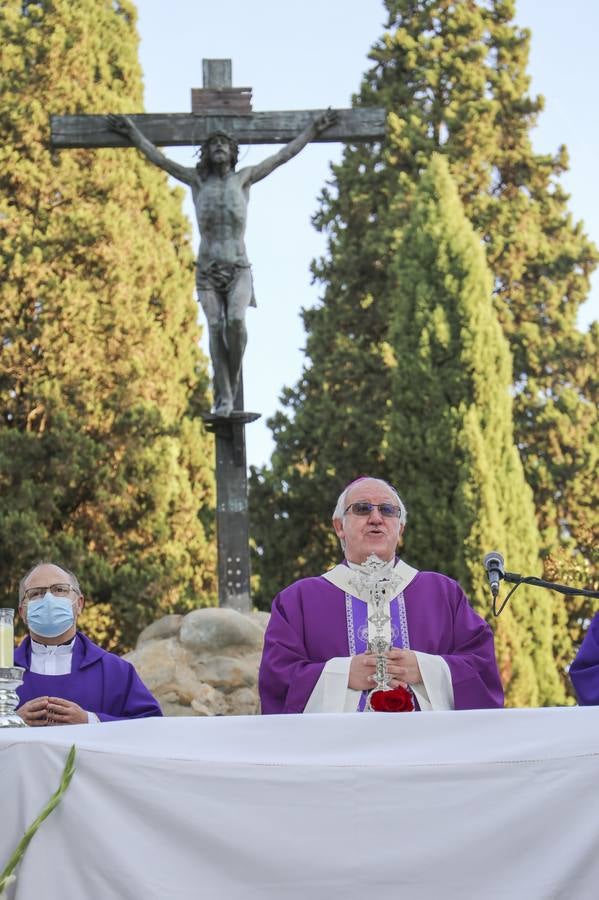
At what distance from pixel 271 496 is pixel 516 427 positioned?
3.10 m

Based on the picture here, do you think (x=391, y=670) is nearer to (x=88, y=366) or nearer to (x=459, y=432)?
(x=459, y=432)

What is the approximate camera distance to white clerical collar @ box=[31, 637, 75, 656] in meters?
4.72

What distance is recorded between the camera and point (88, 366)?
1439cm

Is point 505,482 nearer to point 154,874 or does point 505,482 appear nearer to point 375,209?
point 375,209

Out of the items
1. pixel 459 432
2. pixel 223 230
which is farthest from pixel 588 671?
pixel 459 432

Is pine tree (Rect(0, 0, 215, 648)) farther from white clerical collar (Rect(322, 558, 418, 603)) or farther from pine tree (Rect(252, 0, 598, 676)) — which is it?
white clerical collar (Rect(322, 558, 418, 603))

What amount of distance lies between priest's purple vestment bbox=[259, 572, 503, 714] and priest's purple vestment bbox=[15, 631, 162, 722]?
0.68m

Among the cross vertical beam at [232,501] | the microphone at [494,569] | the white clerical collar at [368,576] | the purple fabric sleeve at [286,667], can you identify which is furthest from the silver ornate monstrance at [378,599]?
the cross vertical beam at [232,501]

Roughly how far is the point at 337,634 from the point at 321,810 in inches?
61.4

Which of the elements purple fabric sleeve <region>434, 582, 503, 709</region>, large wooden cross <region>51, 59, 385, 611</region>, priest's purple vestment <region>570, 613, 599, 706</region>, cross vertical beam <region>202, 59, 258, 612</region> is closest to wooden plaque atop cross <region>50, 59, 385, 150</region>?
large wooden cross <region>51, 59, 385, 611</region>

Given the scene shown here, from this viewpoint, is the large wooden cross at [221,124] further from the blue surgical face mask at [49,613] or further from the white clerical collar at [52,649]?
the blue surgical face mask at [49,613]

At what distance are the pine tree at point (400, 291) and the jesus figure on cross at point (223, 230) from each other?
20.7 feet

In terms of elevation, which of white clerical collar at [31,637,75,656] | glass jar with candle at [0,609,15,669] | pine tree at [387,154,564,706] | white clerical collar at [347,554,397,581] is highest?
pine tree at [387,154,564,706]

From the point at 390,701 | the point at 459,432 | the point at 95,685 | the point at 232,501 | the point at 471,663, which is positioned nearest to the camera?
the point at 390,701
